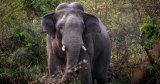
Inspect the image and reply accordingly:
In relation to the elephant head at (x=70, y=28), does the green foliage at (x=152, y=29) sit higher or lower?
lower

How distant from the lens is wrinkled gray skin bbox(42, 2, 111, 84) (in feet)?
24.4

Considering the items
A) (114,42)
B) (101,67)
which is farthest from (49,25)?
(114,42)

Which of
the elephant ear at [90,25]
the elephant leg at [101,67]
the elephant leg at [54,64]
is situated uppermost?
the elephant ear at [90,25]

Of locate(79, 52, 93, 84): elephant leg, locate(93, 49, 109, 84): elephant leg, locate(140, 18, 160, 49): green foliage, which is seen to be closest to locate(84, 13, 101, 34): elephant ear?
locate(79, 52, 93, 84): elephant leg

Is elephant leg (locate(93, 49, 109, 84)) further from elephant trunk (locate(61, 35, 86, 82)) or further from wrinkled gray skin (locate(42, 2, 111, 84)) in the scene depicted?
elephant trunk (locate(61, 35, 86, 82))

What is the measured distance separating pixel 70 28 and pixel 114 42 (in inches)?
139

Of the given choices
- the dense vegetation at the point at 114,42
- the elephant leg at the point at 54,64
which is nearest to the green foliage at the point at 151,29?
the dense vegetation at the point at 114,42

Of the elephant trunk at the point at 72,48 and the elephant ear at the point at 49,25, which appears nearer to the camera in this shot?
the elephant trunk at the point at 72,48

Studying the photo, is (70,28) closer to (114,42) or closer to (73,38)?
(73,38)

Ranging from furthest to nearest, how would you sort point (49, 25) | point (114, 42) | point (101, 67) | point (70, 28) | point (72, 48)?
point (114, 42) < point (101, 67) < point (49, 25) < point (70, 28) < point (72, 48)

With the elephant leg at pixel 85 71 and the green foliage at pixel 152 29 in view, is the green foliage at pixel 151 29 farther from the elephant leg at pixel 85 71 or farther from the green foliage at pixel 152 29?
the elephant leg at pixel 85 71

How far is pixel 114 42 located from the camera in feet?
36.0

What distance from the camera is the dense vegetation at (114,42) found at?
9.58 m

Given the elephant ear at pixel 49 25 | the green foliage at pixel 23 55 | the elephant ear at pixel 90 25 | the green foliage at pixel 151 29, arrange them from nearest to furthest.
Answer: the elephant ear at pixel 49 25
the elephant ear at pixel 90 25
the green foliage at pixel 151 29
the green foliage at pixel 23 55
